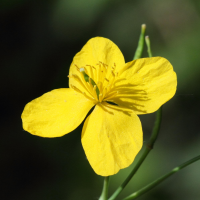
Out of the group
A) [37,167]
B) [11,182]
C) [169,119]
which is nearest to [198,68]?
[169,119]

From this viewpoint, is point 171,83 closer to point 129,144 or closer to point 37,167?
point 129,144

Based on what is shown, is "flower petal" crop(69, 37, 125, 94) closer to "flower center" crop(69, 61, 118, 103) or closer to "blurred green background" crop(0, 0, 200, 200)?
"flower center" crop(69, 61, 118, 103)

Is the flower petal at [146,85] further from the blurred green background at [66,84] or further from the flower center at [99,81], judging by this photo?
the blurred green background at [66,84]

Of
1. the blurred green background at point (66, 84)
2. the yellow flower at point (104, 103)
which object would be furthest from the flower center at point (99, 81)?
the blurred green background at point (66, 84)

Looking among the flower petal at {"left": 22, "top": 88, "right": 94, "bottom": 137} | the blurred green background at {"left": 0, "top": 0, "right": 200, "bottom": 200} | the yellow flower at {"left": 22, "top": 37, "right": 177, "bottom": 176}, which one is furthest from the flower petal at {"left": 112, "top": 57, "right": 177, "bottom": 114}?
the blurred green background at {"left": 0, "top": 0, "right": 200, "bottom": 200}

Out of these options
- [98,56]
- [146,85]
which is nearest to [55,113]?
[98,56]

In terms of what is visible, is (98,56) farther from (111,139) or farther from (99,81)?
(111,139)
